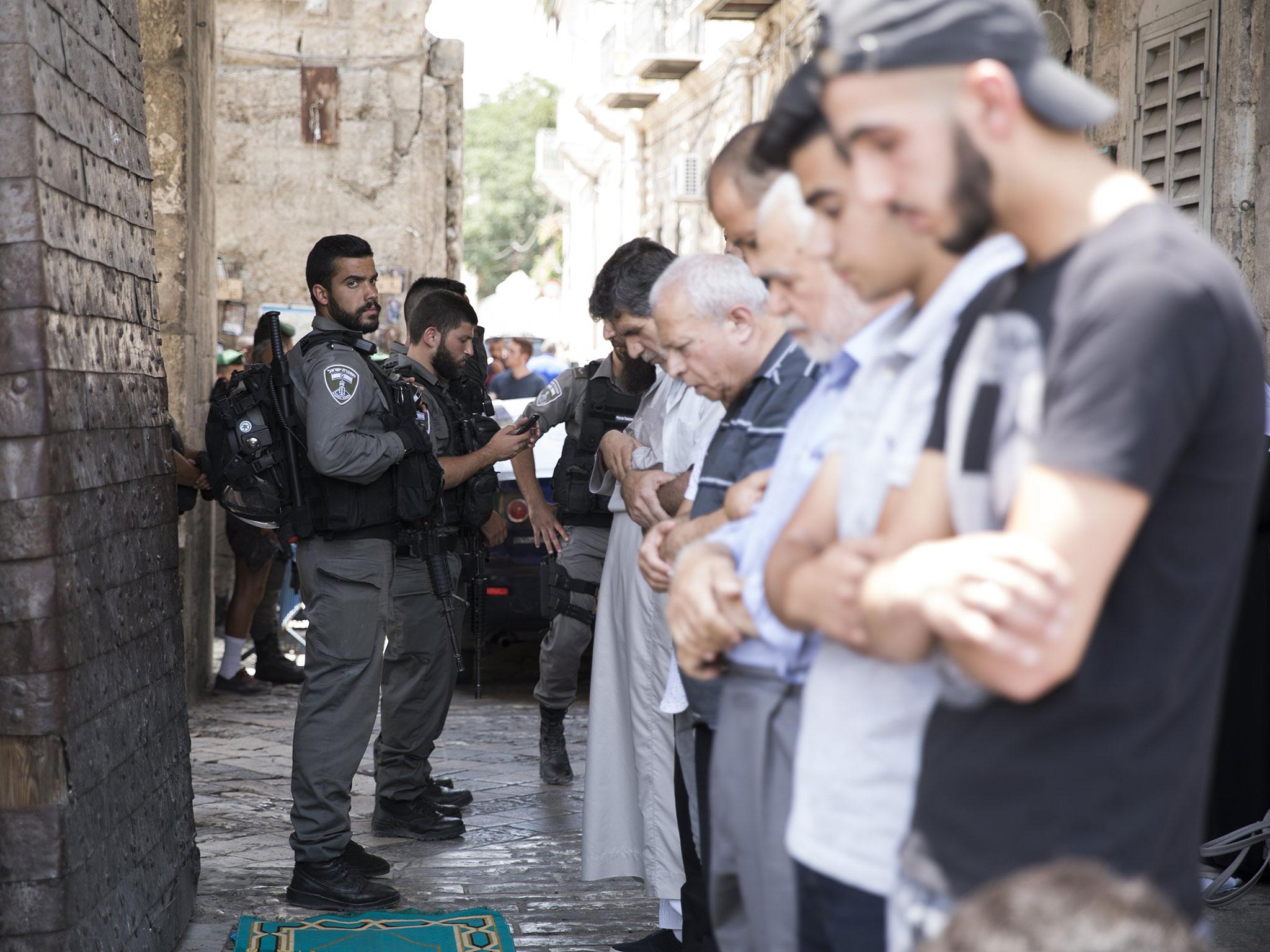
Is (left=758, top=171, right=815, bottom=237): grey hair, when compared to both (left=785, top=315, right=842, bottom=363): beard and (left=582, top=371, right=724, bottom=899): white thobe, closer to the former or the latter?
(left=785, top=315, right=842, bottom=363): beard

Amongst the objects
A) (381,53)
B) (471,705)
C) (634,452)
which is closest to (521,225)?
(381,53)

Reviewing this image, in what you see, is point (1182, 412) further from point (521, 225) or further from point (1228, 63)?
point (521, 225)

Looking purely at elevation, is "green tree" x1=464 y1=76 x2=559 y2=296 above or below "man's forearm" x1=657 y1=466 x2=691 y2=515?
above

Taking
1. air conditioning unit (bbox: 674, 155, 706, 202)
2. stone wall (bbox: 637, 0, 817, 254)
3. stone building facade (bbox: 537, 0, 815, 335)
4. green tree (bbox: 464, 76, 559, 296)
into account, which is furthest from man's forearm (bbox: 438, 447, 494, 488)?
green tree (bbox: 464, 76, 559, 296)

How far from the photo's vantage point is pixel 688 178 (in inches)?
765

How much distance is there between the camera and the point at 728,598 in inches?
80.7

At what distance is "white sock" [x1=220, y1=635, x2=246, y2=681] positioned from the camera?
859 centimetres

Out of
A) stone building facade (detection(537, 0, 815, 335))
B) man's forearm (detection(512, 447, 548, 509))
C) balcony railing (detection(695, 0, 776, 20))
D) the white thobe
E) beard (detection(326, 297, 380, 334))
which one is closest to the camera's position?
the white thobe

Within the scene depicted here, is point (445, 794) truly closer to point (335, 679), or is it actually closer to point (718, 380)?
point (335, 679)

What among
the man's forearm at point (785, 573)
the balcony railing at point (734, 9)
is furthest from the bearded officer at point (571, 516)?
the balcony railing at point (734, 9)

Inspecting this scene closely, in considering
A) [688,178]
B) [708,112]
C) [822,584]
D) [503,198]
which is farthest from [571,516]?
[503,198]

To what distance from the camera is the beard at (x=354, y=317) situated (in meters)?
5.00

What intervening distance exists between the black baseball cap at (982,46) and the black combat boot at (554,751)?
16.9 feet

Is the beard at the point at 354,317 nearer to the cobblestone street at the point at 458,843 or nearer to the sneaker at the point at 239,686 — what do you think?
the cobblestone street at the point at 458,843
